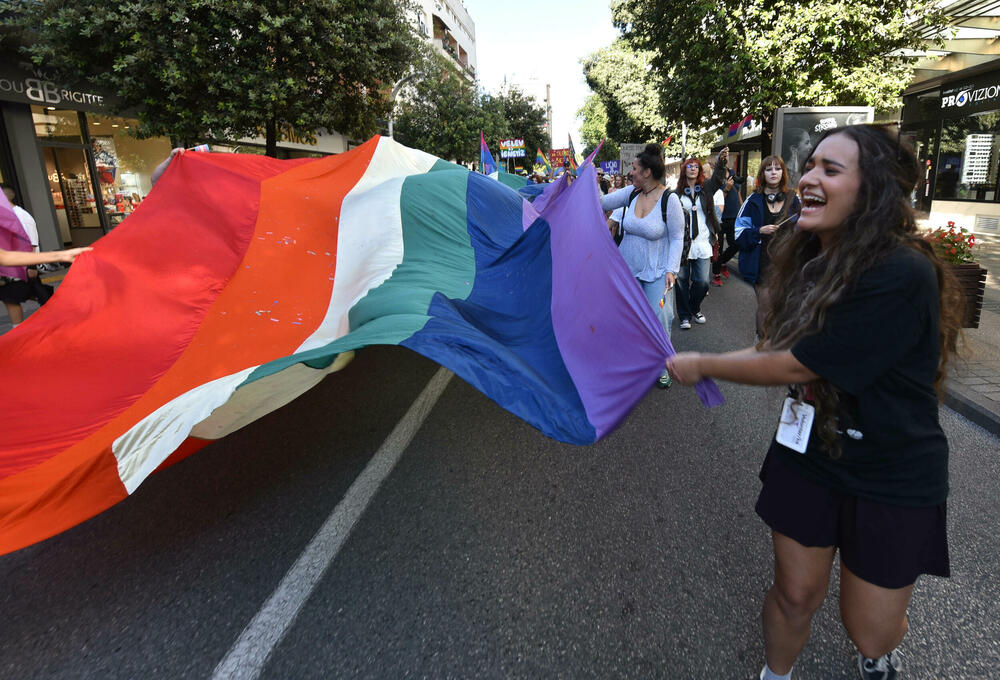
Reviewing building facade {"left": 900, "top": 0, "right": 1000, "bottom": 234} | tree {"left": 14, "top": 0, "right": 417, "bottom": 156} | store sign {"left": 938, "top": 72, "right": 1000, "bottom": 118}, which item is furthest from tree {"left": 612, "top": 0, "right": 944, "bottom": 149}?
tree {"left": 14, "top": 0, "right": 417, "bottom": 156}

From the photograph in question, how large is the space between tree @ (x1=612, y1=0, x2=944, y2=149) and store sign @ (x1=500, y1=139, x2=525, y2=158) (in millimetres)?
18880

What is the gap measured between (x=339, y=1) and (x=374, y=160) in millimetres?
8286

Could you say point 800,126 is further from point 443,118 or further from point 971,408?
point 443,118

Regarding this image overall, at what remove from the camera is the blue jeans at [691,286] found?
6.95 metres

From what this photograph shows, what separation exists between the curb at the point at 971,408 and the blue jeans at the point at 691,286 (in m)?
2.74

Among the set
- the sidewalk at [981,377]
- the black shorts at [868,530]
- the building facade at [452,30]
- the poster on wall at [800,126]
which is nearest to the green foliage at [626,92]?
the building facade at [452,30]

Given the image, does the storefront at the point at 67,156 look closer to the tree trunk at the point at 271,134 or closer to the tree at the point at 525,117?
the tree trunk at the point at 271,134

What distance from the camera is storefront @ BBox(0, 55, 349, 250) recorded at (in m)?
12.4

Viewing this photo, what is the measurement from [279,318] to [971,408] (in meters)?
5.19

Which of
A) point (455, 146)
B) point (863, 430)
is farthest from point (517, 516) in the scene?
point (455, 146)

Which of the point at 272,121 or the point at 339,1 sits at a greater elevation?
the point at 339,1

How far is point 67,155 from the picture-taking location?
14.1 m

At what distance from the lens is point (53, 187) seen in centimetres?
1384

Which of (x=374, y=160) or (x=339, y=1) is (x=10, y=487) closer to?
(x=374, y=160)
